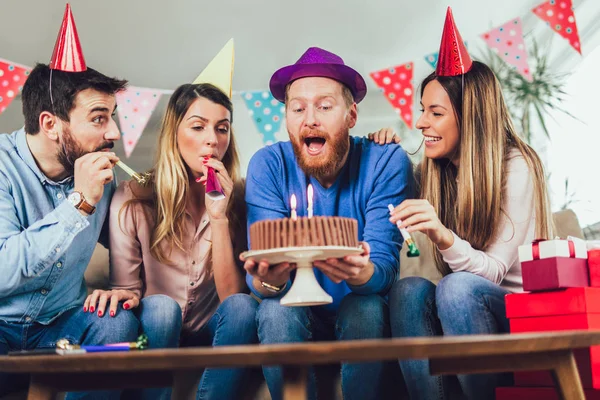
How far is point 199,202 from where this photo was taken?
220 centimetres

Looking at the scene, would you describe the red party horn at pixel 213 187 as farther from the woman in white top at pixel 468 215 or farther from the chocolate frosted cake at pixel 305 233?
the chocolate frosted cake at pixel 305 233

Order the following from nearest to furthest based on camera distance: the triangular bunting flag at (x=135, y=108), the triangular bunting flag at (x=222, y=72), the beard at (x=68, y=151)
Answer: the beard at (x=68, y=151) < the triangular bunting flag at (x=222, y=72) < the triangular bunting flag at (x=135, y=108)

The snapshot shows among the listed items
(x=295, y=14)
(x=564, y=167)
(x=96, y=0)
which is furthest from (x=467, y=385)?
(x=96, y=0)

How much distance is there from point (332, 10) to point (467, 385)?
3172 millimetres

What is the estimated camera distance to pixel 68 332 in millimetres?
1815

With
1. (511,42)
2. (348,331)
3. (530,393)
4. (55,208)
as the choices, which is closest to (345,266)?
(348,331)

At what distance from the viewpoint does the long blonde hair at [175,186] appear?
2057 millimetres

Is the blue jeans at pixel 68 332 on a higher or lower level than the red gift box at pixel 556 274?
lower

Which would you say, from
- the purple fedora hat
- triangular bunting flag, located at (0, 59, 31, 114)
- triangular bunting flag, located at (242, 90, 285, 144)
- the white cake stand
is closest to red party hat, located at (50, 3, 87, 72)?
triangular bunting flag, located at (0, 59, 31, 114)

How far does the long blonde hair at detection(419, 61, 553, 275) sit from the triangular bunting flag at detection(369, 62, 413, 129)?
60 cm

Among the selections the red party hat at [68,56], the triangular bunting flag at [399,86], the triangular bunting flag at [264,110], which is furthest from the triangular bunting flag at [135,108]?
the triangular bunting flag at [399,86]

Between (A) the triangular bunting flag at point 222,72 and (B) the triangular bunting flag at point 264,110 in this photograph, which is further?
(B) the triangular bunting flag at point 264,110

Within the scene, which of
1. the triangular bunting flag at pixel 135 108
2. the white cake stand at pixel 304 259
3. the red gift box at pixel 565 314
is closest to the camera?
the white cake stand at pixel 304 259

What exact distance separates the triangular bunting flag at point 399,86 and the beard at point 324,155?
79 cm
